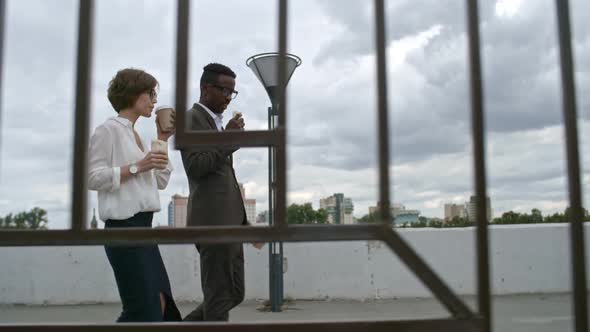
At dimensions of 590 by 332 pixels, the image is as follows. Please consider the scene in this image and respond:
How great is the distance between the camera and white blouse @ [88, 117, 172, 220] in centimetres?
203

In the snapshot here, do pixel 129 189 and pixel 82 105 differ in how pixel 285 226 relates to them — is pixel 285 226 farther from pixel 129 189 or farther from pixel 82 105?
pixel 129 189

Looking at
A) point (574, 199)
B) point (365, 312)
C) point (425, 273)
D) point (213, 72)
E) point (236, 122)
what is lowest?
point (365, 312)

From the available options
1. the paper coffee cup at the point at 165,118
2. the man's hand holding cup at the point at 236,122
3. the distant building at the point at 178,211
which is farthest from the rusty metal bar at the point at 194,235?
the distant building at the point at 178,211

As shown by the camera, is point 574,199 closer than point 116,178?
Yes

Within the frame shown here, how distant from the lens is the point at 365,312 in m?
5.48

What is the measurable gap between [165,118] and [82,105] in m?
1.12

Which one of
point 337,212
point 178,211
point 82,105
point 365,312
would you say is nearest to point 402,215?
point 337,212

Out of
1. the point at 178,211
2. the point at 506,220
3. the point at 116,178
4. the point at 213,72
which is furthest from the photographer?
the point at 506,220

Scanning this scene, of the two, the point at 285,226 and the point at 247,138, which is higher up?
the point at 247,138

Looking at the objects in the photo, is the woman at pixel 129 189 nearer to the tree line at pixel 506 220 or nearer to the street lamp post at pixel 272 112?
the street lamp post at pixel 272 112

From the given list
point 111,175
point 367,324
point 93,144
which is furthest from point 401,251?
point 93,144

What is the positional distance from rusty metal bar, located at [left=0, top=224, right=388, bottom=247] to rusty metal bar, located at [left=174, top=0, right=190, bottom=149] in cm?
19

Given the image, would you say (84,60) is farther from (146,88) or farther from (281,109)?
(146,88)

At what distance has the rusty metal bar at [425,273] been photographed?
105 centimetres
